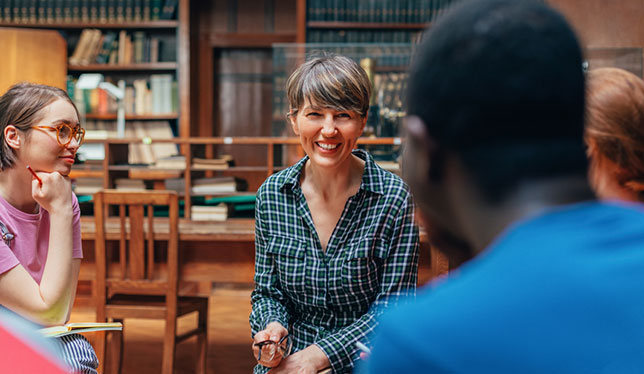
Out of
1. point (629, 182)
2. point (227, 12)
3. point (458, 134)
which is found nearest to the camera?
point (458, 134)

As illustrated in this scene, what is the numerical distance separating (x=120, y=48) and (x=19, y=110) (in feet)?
13.7

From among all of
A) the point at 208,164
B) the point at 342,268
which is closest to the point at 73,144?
the point at 342,268

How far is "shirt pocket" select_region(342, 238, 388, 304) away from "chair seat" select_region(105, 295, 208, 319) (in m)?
1.54

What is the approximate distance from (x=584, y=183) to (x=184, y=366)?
3213 mm

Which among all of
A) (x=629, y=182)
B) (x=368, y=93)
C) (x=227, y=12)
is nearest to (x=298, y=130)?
(x=368, y=93)

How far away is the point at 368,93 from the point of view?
5.27ft

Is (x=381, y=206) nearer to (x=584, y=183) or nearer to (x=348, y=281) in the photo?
(x=348, y=281)

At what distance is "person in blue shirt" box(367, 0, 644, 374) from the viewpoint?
43 centimetres

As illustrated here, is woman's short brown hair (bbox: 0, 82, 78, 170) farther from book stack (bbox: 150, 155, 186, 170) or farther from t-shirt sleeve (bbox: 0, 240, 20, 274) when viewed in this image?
book stack (bbox: 150, 155, 186, 170)

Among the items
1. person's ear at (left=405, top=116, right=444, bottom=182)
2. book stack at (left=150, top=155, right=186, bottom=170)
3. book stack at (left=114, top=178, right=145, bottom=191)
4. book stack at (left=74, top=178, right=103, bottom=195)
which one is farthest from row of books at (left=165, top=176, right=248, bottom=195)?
person's ear at (left=405, top=116, right=444, bottom=182)

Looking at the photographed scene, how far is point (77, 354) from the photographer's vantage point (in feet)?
4.52

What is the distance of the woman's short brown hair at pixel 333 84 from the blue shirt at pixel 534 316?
3.68 feet

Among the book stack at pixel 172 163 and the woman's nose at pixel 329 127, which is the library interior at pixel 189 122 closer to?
the book stack at pixel 172 163

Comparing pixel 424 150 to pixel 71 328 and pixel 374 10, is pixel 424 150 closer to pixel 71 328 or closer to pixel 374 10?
pixel 71 328
